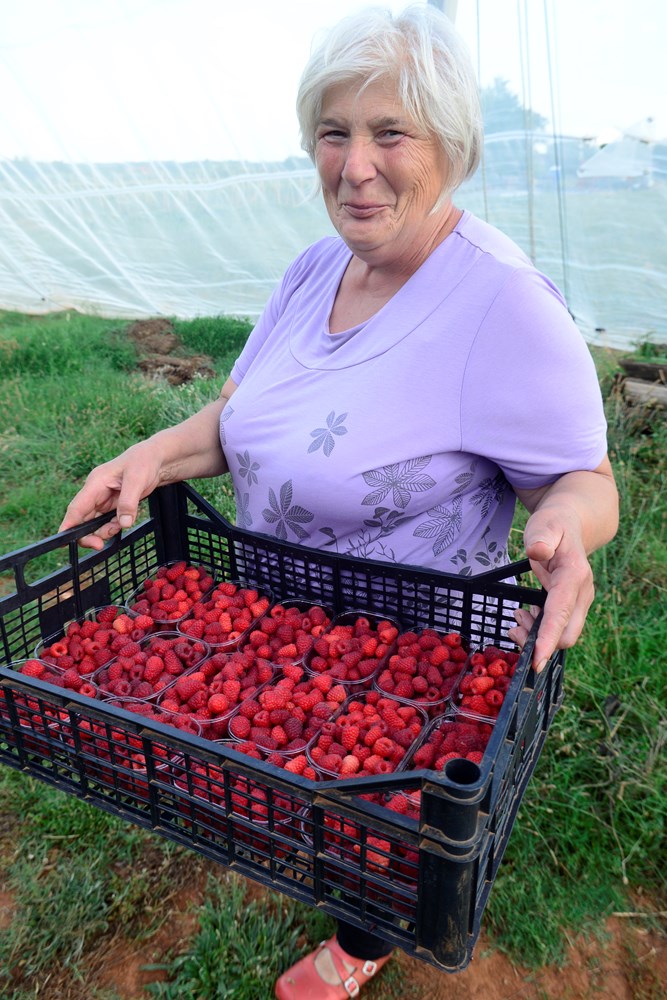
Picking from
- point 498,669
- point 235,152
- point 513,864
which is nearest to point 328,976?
point 513,864

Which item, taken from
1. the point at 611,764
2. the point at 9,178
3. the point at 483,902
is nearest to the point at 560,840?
the point at 611,764

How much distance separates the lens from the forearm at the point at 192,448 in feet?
5.48

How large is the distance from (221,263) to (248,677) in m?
5.69

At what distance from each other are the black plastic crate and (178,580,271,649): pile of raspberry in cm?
13

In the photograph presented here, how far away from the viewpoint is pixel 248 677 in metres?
1.37

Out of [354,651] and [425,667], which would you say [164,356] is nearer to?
[354,651]

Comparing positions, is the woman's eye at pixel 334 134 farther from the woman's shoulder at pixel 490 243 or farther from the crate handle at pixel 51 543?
the crate handle at pixel 51 543

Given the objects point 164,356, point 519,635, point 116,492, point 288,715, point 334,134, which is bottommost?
point 164,356

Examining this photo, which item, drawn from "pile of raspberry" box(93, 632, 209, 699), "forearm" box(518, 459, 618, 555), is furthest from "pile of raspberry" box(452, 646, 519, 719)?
"pile of raspberry" box(93, 632, 209, 699)

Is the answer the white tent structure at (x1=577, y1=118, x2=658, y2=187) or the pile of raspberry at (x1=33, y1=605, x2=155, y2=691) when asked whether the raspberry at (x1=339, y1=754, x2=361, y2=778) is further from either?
the white tent structure at (x1=577, y1=118, x2=658, y2=187)

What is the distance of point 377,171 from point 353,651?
82 centimetres

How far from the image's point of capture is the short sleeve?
1.32m

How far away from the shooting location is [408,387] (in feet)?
4.63

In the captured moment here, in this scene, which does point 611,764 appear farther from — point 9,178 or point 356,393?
point 9,178
